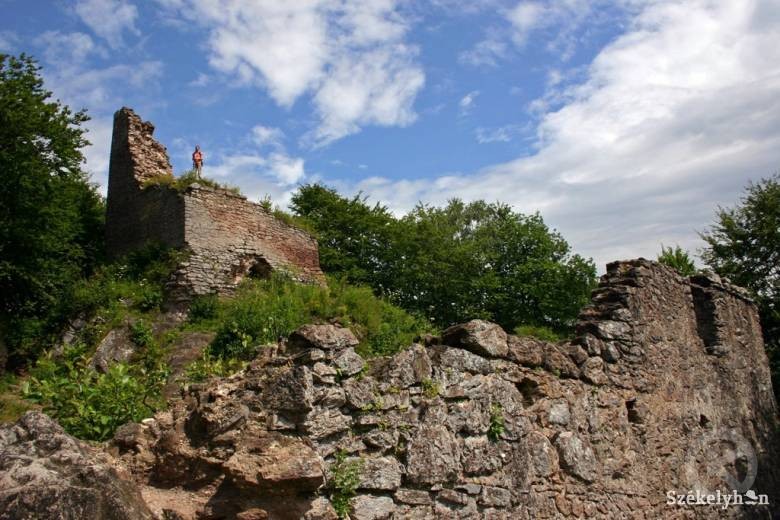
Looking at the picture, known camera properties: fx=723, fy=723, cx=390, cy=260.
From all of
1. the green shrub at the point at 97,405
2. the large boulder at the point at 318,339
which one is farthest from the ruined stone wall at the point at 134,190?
the large boulder at the point at 318,339

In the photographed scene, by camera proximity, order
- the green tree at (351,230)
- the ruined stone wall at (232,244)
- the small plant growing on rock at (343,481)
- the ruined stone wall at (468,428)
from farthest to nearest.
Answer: the green tree at (351,230), the ruined stone wall at (232,244), the small plant growing on rock at (343,481), the ruined stone wall at (468,428)

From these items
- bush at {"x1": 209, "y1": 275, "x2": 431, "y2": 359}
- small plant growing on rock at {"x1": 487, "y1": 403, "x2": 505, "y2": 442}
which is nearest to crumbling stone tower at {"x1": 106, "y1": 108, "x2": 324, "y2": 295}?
bush at {"x1": 209, "y1": 275, "x2": 431, "y2": 359}

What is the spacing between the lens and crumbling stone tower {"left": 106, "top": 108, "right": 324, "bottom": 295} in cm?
1612

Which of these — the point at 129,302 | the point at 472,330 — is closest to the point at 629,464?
the point at 472,330

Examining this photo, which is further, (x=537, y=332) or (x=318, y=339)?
(x=537, y=332)

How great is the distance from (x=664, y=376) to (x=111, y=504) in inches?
283

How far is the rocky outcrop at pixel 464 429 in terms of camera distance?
4.78 m

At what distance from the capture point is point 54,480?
365 centimetres

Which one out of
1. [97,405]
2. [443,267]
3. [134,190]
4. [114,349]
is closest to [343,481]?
[97,405]

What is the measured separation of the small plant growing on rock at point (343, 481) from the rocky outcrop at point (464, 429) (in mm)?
11

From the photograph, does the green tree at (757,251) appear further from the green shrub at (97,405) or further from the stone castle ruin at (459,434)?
the green shrub at (97,405)

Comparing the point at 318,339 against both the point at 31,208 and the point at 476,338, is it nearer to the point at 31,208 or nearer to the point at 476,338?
the point at 476,338

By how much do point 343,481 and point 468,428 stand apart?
1376 mm

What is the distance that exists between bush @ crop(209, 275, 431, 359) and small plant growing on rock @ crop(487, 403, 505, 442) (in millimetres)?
5442
